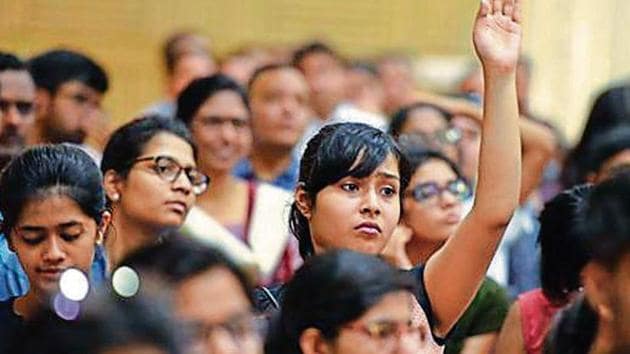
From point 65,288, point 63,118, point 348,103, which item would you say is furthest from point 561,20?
point 65,288

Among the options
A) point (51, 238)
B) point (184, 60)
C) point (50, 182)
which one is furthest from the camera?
point (184, 60)

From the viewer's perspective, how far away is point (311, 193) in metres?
5.36

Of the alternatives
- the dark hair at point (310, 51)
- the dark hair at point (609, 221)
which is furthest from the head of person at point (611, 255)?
the dark hair at point (310, 51)

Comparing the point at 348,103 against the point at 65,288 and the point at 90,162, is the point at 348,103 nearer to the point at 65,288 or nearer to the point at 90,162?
the point at 90,162

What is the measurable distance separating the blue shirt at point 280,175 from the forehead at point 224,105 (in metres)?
0.55

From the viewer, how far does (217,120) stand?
26.1 feet

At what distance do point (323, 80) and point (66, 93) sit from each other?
3.56 metres

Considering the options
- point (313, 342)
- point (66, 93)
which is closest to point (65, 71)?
point (66, 93)

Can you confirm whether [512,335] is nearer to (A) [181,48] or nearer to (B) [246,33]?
(A) [181,48]

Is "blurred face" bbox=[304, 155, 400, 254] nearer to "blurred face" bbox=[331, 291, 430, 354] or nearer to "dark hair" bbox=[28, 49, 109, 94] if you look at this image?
"blurred face" bbox=[331, 291, 430, 354]

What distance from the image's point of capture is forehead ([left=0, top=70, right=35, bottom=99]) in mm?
7449

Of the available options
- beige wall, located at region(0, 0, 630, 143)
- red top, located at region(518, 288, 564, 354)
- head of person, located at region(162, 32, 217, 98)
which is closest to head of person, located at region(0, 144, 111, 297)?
red top, located at region(518, 288, 564, 354)

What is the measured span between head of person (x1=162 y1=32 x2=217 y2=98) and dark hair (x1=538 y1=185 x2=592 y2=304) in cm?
536

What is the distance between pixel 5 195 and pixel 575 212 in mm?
1509
